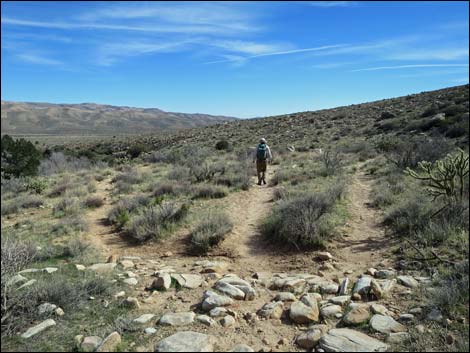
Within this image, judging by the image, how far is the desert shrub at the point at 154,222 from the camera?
7.73 m

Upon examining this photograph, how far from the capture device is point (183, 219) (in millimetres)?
8422

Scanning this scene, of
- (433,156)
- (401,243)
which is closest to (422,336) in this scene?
(401,243)

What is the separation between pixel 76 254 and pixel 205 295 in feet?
9.88

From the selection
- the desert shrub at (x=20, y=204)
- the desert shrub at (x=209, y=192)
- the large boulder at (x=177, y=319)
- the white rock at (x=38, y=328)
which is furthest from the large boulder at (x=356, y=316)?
the desert shrub at (x=20, y=204)

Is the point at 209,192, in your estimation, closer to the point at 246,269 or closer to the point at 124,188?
the point at 124,188

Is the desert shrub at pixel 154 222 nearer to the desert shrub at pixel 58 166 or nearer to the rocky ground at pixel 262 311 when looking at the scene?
the rocky ground at pixel 262 311

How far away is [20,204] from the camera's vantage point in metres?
10.7

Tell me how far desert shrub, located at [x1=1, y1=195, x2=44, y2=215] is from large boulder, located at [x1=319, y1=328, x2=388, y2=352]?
31.3 ft

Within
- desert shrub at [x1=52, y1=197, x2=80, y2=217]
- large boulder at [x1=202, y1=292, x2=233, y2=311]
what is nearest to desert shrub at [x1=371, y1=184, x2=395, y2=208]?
large boulder at [x1=202, y1=292, x2=233, y2=311]

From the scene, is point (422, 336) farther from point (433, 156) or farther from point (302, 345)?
point (433, 156)

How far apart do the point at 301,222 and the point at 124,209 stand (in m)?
4.75

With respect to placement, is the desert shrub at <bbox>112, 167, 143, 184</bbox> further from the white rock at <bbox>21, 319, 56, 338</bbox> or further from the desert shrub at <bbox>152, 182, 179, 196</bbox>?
the white rock at <bbox>21, 319, 56, 338</bbox>

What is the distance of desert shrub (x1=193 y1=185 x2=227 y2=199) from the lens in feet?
35.9

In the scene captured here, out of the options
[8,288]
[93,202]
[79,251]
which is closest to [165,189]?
[93,202]
